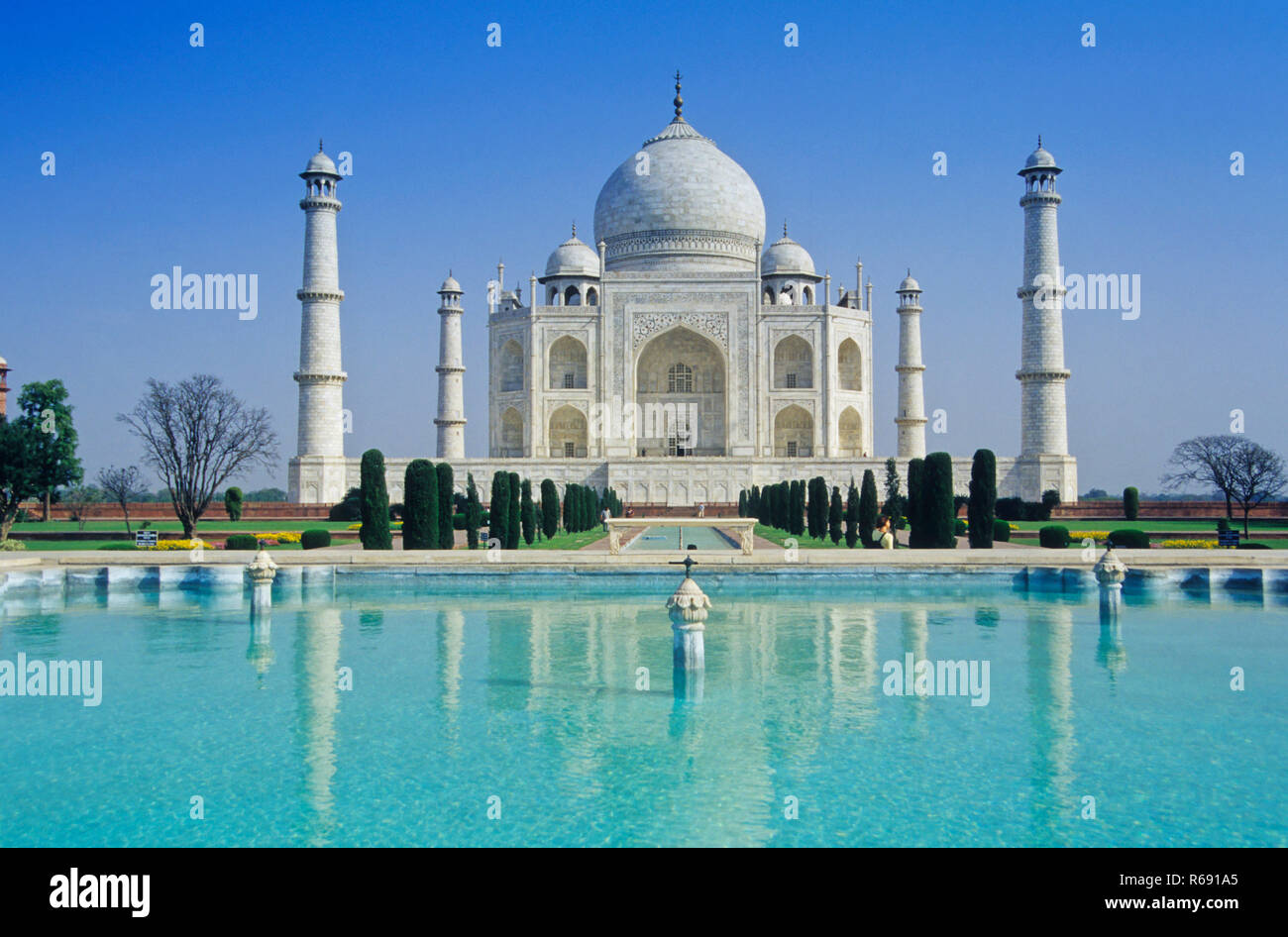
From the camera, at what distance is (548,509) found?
1828cm

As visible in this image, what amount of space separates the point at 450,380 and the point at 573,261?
5954mm

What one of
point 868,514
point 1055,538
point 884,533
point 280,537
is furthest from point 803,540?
point 280,537

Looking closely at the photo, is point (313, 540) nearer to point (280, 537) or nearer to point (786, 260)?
point (280, 537)

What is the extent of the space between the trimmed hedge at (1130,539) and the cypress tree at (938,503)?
237 centimetres

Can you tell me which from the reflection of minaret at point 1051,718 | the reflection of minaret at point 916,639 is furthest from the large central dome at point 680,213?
the reflection of minaret at point 1051,718

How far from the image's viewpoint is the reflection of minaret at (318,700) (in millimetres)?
4066

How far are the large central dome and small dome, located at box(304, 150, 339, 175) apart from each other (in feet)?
33.8

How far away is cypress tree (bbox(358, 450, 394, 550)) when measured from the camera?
45.2 feet

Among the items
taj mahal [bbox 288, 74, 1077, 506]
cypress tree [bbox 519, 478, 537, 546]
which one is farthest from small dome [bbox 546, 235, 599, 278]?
cypress tree [bbox 519, 478, 537, 546]

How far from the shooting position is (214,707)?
18.3 ft

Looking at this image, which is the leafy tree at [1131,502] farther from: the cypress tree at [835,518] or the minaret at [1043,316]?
the cypress tree at [835,518]
